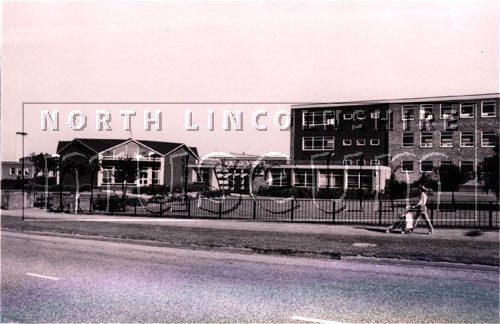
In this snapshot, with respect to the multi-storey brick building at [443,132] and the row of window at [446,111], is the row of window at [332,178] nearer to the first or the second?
the multi-storey brick building at [443,132]

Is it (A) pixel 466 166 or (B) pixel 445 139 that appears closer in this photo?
(A) pixel 466 166

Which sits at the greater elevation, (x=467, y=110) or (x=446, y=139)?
(x=467, y=110)

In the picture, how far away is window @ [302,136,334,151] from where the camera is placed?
51312mm

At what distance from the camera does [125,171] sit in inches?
1101

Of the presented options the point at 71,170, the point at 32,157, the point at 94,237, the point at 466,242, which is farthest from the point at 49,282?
the point at 32,157

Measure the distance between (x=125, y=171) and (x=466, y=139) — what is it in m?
30.6

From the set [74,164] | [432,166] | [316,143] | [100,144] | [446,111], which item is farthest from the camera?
[316,143]

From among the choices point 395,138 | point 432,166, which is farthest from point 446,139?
point 432,166

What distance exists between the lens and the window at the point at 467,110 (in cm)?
4011

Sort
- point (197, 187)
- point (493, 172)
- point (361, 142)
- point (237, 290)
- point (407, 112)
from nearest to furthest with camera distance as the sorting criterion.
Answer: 1. point (237, 290)
2. point (493, 172)
3. point (197, 187)
4. point (407, 112)
5. point (361, 142)

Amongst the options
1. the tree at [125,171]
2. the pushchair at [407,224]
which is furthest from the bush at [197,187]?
the pushchair at [407,224]

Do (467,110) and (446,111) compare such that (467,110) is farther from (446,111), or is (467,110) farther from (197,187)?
(197,187)

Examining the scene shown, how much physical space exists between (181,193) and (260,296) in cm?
2378

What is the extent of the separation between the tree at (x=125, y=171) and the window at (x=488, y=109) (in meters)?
28.4
